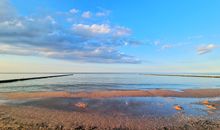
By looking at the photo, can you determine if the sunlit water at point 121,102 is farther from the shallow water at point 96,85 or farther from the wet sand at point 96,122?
the wet sand at point 96,122

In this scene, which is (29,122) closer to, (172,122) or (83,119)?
(83,119)

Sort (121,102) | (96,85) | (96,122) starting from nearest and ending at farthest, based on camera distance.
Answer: (96,122) → (121,102) → (96,85)

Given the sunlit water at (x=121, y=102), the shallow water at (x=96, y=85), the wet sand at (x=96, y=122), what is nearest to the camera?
the wet sand at (x=96, y=122)

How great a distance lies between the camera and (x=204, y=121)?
11.4m

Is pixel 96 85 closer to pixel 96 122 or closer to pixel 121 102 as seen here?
pixel 121 102

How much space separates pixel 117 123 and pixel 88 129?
2002mm

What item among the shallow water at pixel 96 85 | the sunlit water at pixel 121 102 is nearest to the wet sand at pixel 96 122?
the sunlit water at pixel 121 102

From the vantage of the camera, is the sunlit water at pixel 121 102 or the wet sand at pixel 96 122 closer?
the wet sand at pixel 96 122

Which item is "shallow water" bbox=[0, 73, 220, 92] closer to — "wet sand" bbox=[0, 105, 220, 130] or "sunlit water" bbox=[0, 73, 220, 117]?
"sunlit water" bbox=[0, 73, 220, 117]

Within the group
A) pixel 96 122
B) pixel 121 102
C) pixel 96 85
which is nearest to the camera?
pixel 96 122

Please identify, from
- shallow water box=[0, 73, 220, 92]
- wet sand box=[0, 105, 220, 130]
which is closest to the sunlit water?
shallow water box=[0, 73, 220, 92]

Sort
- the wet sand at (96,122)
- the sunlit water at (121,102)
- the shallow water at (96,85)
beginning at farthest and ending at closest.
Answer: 1. the shallow water at (96,85)
2. the sunlit water at (121,102)
3. the wet sand at (96,122)

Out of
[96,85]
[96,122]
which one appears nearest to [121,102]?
[96,122]

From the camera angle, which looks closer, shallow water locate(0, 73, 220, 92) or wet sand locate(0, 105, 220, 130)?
wet sand locate(0, 105, 220, 130)
